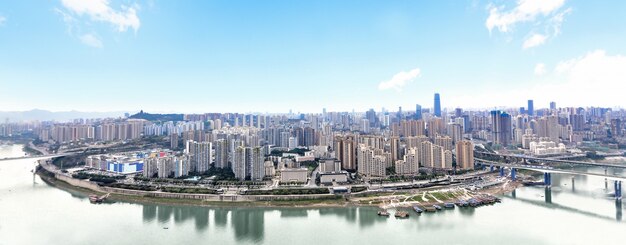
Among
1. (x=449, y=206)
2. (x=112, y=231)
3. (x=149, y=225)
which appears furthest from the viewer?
(x=449, y=206)

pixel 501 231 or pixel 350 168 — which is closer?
pixel 501 231

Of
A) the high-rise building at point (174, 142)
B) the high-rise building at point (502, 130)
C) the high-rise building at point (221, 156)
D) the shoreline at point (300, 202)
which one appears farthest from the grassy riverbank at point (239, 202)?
the high-rise building at point (502, 130)

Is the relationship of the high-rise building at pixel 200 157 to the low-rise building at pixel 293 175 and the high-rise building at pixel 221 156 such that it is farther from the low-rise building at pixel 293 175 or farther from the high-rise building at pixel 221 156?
the low-rise building at pixel 293 175

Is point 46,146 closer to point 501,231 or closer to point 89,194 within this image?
point 89,194

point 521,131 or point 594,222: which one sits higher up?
point 521,131

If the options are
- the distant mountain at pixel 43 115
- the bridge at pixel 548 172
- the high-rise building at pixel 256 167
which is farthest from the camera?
the distant mountain at pixel 43 115

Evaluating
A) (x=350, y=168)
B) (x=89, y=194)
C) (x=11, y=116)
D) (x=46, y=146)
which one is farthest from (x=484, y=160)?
(x=11, y=116)

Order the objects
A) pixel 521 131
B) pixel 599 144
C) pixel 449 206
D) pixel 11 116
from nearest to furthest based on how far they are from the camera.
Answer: pixel 449 206 < pixel 599 144 < pixel 521 131 < pixel 11 116

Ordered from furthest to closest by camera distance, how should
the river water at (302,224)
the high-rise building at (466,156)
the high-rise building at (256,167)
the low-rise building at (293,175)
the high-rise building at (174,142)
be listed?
the high-rise building at (174,142) → the high-rise building at (466,156) → the high-rise building at (256,167) → the low-rise building at (293,175) → the river water at (302,224)

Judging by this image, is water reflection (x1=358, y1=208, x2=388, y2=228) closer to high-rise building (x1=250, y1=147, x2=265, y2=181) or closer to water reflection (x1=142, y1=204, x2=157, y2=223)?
high-rise building (x1=250, y1=147, x2=265, y2=181)
